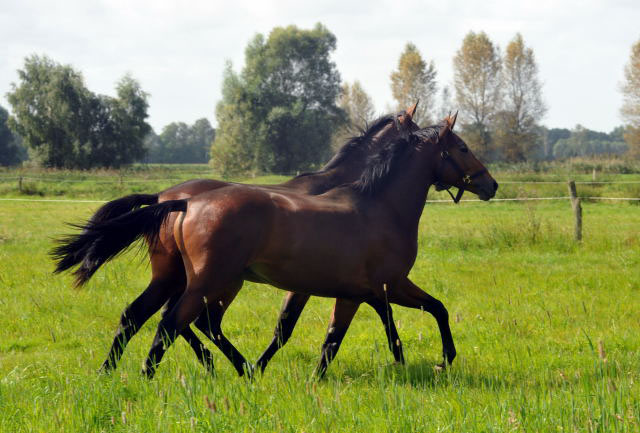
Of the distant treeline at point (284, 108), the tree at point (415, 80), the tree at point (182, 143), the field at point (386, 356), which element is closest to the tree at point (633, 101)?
the distant treeline at point (284, 108)

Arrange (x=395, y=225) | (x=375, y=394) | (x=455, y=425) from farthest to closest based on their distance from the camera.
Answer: (x=395, y=225), (x=375, y=394), (x=455, y=425)

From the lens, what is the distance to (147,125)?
52312 millimetres

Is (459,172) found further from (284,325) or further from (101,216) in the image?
(101,216)

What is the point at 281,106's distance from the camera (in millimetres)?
46281

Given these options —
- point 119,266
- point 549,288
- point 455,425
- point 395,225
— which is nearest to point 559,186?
point 549,288

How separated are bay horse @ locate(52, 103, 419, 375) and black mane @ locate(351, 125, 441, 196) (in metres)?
0.15

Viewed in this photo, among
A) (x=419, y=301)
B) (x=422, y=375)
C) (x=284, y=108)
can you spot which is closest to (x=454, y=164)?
(x=419, y=301)

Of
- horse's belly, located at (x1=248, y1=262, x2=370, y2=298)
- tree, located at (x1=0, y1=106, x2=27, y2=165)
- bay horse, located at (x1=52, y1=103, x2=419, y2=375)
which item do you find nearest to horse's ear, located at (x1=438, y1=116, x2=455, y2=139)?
bay horse, located at (x1=52, y1=103, x2=419, y2=375)

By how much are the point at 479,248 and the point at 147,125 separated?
44857mm

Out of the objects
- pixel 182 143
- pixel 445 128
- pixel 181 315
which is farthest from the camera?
pixel 182 143

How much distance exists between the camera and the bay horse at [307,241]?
423cm

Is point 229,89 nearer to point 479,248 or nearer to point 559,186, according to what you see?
point 559,186

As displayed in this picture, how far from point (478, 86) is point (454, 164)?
48822 millimetres

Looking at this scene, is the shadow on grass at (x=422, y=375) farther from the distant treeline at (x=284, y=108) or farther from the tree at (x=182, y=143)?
the tree at (x=182, y=143)
